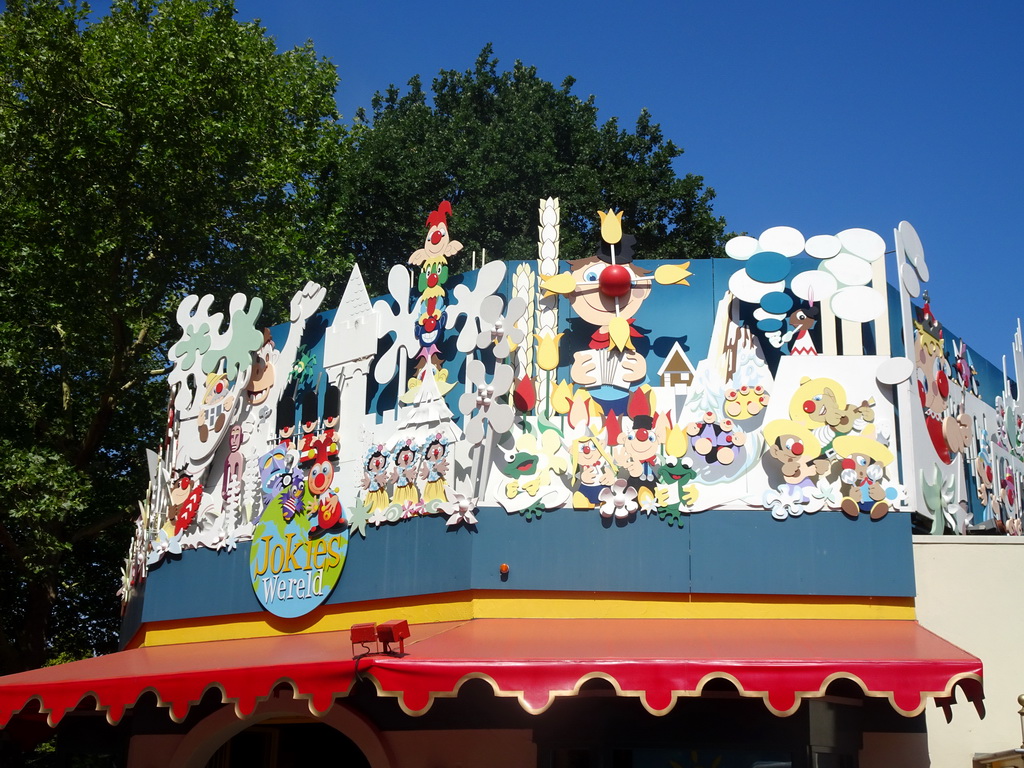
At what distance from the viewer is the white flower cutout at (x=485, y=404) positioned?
30.3 feet

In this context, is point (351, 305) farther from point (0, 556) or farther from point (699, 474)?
point (0, 556)

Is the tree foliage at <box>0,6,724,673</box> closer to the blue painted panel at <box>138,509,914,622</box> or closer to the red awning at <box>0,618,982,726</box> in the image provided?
the red awning at <box>0,618,982,726</box>

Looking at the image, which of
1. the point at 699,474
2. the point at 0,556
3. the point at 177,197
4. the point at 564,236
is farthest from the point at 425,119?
the point at 699,474

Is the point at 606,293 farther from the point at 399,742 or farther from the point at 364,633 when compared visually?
the point at 399,742

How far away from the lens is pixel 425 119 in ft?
84.8

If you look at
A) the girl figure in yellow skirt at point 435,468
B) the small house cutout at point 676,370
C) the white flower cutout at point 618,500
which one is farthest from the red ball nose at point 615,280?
the girl figure in yellow skirt at point 435,468

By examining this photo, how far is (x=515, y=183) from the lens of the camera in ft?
80.1

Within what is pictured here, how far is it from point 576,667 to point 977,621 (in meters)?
3.72

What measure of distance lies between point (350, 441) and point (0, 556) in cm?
1428

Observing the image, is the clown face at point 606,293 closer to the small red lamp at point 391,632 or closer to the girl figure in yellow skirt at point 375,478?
the girl figure in yellow skirt at point 375,478

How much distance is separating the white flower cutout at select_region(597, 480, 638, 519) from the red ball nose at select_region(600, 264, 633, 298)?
1754mm

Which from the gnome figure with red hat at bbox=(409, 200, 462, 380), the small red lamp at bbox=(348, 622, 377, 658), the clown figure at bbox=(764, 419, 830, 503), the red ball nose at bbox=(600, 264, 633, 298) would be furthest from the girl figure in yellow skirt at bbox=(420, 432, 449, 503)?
the clown figure at bbox=(764, 419, 830, 503)

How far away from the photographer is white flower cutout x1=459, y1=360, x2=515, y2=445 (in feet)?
30.3

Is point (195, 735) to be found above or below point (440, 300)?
below
